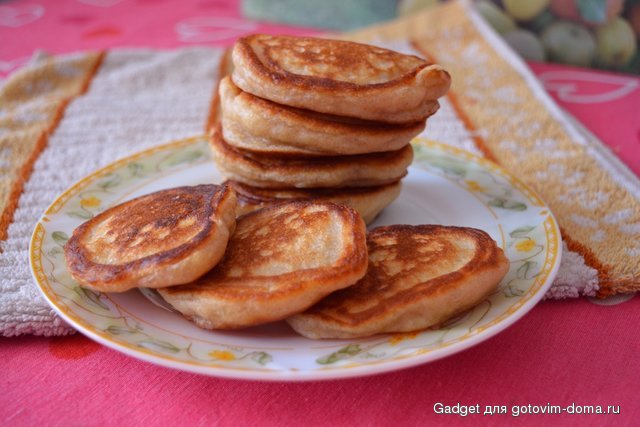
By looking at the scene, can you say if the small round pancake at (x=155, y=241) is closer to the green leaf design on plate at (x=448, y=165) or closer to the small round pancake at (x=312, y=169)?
the small round pancake at (x=312, y=169)

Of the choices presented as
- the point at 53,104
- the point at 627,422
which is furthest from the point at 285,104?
the point at 53,104

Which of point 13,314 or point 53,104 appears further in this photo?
point 53,104

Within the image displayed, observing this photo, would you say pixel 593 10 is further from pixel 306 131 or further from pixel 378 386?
pixel 378 386

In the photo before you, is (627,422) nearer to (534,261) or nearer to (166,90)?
(534,261)

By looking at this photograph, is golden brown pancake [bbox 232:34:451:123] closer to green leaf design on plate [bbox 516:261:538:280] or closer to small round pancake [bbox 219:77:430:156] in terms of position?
→ small round pancake [bbox 219:77:430:156]

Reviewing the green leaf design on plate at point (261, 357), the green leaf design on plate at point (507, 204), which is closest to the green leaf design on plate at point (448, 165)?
the green leaf design on plate at point (507, 204)

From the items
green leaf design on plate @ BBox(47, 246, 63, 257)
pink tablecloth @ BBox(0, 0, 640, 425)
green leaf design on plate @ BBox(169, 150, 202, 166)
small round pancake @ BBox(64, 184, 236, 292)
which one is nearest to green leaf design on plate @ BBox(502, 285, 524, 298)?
pink tablecloth @ BBox(0, 0, 640, 425)
